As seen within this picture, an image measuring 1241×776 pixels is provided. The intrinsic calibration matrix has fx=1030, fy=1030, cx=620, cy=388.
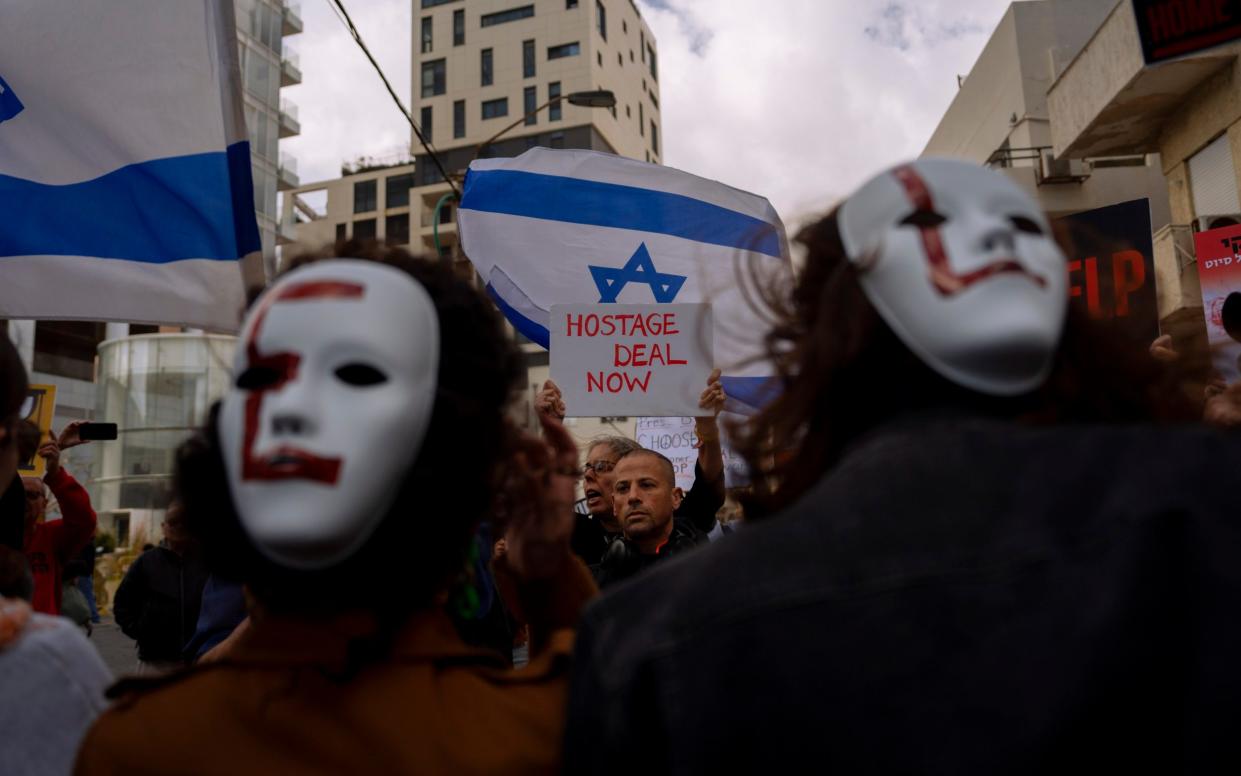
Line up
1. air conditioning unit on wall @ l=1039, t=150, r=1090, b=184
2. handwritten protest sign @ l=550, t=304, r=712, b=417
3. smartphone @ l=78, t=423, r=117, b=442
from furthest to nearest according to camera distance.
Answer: air conditioning unit on wall @ l=1039, t=150, r=1090, b=184, handwritten protest sign @ l=550, t=304, r=712, b=417, smartphone @ l=78, t=423, r=117, b=442

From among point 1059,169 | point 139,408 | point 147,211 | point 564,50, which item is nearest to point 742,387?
point 147,211

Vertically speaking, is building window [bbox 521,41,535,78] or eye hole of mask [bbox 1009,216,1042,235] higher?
building window [bbox 521,41,535,78]

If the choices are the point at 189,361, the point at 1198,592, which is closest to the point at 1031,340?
the point at 1198,592

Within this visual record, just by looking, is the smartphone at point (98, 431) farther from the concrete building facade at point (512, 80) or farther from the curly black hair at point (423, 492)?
the concrete building facade at point (512, 80)

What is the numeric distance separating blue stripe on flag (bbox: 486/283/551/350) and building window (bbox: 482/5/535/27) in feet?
164

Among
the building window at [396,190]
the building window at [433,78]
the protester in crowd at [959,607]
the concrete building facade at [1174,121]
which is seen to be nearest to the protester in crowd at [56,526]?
the protester in crowd at [959,607]

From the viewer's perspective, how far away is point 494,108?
2067 inches

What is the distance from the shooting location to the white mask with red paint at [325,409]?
4.66ft

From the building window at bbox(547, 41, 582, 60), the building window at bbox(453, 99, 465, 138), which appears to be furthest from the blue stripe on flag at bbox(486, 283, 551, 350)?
the building window at bbox(453, 99, 465, 138)

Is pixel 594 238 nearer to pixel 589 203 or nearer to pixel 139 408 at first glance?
pixel 589 203

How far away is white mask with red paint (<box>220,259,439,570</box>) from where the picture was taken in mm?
1422

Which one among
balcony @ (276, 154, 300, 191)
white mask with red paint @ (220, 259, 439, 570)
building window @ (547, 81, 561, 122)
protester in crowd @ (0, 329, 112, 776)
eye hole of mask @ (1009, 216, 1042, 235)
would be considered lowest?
protester in crowd @ (0, 329, 112, 776)

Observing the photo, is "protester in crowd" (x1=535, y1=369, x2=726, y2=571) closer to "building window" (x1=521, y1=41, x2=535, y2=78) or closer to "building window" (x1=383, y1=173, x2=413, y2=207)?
"building window" (x1=521, y1=41, x2=535, y2=78)

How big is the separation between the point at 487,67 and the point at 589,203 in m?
49.5
